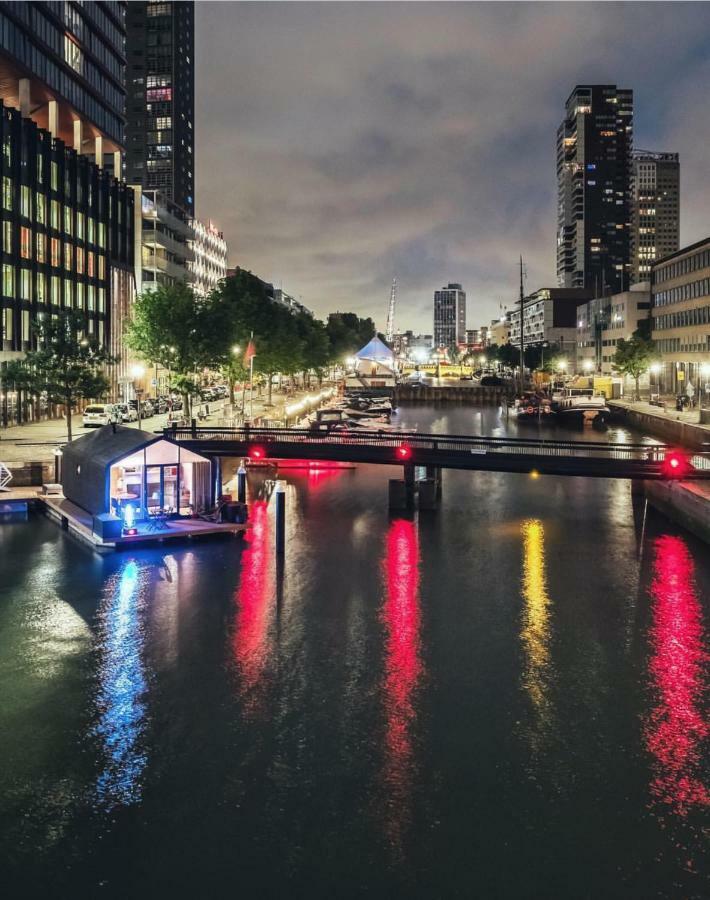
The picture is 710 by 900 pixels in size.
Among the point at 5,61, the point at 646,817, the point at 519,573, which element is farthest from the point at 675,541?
the point at 5,61

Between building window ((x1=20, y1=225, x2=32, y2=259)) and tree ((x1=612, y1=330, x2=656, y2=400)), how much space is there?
88.2 meters

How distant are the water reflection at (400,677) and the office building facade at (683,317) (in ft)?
270

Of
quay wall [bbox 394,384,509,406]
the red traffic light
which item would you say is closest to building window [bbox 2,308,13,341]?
the red traffic light

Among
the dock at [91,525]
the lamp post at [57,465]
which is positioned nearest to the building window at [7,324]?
the lamp post at [57,465]

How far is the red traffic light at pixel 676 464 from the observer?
42250mm

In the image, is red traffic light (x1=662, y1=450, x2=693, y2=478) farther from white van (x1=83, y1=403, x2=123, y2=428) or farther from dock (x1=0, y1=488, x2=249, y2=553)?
white van (x1=83, y1=403, x2=123, y2=428)

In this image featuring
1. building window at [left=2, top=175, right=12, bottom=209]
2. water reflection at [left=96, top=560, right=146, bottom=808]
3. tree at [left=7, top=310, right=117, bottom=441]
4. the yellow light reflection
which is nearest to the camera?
water reflection at [left=96, top=560, right=146, bottom=808]

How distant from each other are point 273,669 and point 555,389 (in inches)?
5312

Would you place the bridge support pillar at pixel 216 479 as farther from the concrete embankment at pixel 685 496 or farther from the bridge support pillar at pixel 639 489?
the bridge support pillar at pixel 639 489

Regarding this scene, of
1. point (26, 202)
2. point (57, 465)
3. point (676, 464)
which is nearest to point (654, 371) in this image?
point (26, 202)

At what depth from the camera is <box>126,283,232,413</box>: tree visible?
86625 mm

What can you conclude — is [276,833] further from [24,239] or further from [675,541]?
[24,239]

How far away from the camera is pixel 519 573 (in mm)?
36531

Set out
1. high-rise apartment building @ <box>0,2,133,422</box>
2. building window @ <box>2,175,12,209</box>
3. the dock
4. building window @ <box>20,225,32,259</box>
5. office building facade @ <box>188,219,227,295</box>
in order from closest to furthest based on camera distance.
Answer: the dock → building window @ <box>2,175,12,209</box> → high-rise apartment building @ <box>0,2,133,422</box> → building window @ <box>20,225,32,259</box> → office building facade @ <box>188,219,227,295</box>
